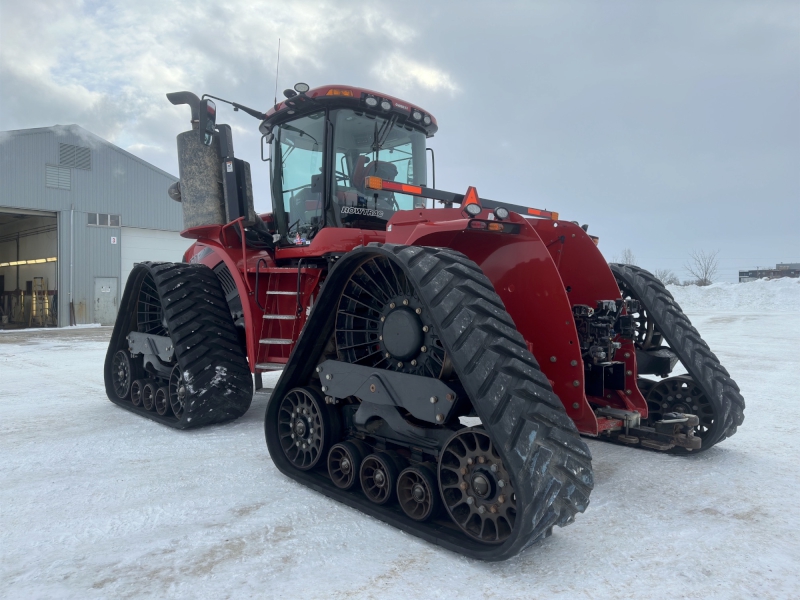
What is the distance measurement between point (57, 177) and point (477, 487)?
25.7 meters

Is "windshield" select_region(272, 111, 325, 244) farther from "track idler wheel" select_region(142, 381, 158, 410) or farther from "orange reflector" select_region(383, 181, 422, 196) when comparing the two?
"track idler wheel" select_region(142, 381, 158, 410)

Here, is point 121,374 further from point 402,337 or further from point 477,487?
point 477,487

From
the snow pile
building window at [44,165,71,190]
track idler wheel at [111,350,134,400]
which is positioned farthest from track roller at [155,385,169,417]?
the snow pile

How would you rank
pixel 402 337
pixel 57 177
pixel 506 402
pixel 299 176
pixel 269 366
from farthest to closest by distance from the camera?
pixel 57 177 < pixel 299 176 < pixel 269 366 < pixel 402 337 < pixel 506 402

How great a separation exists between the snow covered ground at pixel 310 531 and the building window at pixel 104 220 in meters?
21.9

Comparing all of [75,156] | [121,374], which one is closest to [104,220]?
[75,156]

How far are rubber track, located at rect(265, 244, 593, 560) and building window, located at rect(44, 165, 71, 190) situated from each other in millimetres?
24823

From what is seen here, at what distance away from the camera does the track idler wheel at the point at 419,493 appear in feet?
10.4

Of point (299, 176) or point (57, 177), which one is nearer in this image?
point (299, 176)

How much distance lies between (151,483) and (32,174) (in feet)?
76.8

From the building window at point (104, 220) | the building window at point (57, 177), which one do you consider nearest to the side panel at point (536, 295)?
the building window at point (57, 177)

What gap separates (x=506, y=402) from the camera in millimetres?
2762

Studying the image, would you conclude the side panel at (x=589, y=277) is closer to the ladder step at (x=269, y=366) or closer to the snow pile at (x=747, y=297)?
the ladder step at (x=269, y=366)

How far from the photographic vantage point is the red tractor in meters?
2.89
